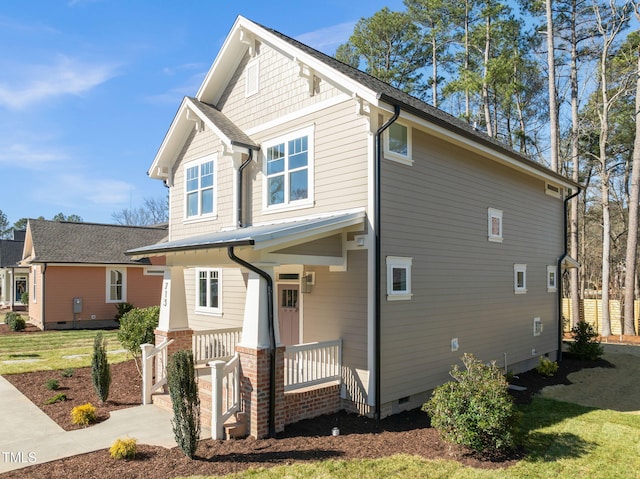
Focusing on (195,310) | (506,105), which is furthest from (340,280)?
(506,105)

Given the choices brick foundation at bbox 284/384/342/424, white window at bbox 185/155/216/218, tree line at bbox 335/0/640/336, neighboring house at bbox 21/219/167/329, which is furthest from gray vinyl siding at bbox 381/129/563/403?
neighboring house at bbox 21/219/167/329

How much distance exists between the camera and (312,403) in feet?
26.6

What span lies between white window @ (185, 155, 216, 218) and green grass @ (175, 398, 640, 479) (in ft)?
25.7

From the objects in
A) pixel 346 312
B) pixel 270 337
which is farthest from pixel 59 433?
pixel 346 312

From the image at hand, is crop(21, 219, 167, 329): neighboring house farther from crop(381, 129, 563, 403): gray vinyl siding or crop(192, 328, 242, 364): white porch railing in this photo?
crop(381, 129, 563, 403): gray vinyl siding

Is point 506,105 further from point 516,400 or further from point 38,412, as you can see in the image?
point 38,412

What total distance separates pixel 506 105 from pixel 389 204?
71.4ft

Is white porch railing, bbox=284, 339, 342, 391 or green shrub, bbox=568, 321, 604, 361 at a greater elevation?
white porch railing, bbox=284, 339, 342, 391

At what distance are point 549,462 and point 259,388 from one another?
4.40 meters

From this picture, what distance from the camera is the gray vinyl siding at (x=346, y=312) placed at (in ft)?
27.4

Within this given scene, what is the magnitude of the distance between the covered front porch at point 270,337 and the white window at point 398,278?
0.58 m

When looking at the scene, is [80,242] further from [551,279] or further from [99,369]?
[551,279]

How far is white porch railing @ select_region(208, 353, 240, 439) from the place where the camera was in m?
7.06

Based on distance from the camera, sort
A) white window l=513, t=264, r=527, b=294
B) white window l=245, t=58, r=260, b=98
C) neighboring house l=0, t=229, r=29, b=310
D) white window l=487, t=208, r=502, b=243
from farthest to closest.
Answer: neighboring house l=0, t=229, r=29, b=310, white window l=513, t=264, r=527, b=294, white window l=487, t=208, r=502, b=243, white window l=245, t=58, r=260, b=98
